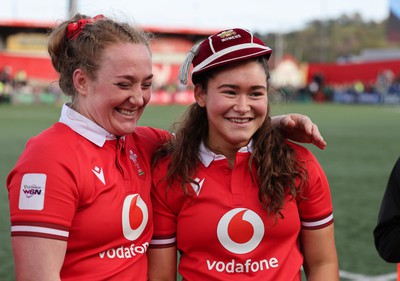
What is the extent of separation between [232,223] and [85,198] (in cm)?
58

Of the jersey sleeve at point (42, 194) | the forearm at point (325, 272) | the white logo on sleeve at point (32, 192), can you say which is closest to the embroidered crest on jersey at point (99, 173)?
the jersey sleeve at point (42, 194)

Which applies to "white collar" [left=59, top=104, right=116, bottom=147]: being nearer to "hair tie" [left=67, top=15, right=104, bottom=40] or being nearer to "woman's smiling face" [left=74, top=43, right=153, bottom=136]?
"woman's smiling face" [left=74, top=43, right=153, bottom=136]

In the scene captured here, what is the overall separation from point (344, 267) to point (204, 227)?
2.41 meters

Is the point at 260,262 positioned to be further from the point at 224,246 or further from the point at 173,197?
the point at 173,197

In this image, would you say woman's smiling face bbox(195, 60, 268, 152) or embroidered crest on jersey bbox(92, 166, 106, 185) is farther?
woman's smiling face bbox(195, 60, 268, 152)

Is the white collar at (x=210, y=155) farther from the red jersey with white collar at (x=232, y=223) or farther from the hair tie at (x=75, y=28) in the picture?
the hair tie at (x=75, y=28)

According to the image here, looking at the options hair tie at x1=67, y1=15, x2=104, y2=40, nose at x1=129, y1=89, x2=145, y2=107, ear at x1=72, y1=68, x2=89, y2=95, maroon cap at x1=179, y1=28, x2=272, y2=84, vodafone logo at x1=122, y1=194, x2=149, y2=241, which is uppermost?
hair tie at x1=67, y1=15, x2=104, y2=40

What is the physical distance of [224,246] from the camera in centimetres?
239

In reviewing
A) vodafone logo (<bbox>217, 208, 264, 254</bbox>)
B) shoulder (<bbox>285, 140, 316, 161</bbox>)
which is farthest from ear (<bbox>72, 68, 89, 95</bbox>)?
shoulder (<bbox>285, 140, 316, 161</bbox>)

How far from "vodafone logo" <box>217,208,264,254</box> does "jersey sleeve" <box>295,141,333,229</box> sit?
0.20m

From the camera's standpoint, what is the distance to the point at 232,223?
2.39 m

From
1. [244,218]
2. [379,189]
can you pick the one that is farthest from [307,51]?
[244,218]

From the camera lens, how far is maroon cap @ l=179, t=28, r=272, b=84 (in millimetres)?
2332

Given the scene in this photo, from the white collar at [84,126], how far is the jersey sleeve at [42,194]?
192mm
